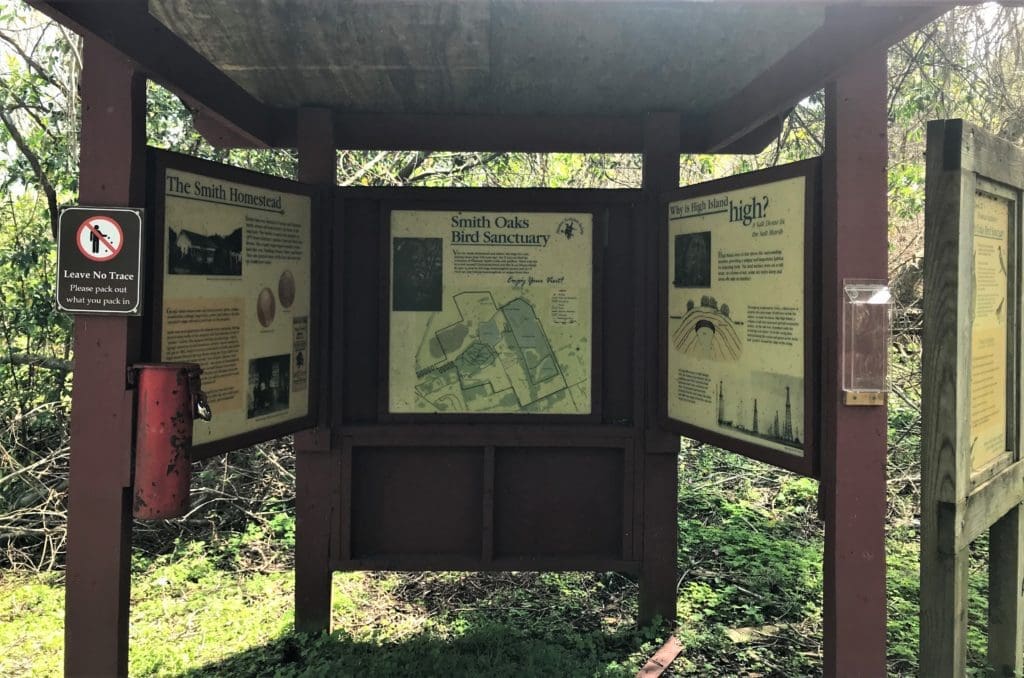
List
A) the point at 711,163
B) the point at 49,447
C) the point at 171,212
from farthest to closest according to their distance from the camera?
the point at 711,163
the point at 49,447
the point at 171,212

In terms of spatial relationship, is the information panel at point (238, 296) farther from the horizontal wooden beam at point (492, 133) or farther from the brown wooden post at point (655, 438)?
the brown wooden post at point (655, 438)

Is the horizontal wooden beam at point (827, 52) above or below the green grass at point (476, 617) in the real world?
above

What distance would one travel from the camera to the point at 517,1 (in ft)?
9.03

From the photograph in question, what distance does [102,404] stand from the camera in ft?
7.95

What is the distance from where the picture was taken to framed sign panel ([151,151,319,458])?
2.73 metres

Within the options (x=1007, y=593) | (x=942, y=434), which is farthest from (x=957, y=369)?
(x=1007, y=593)

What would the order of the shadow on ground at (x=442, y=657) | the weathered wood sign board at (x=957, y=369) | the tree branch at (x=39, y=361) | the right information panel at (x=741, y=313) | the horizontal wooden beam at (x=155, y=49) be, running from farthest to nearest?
the tree branch at (x=39, y=361) → the shadow on ground at (x=442, y=657) → the right information panel at (x=741, y=313) → the weathered wood sign board at (x=957, y=369) → the horizontal wooden beam at (x=155, y=49)

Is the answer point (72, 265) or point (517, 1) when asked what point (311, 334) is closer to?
point (72, 265)

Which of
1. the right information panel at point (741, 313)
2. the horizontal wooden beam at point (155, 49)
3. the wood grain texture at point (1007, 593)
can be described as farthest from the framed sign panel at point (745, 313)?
the horizontal wooden beam at point (155, 49)

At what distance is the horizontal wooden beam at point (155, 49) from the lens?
7.38 ft

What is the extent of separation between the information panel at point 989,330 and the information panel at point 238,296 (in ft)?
10.1

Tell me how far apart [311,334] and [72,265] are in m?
1.40

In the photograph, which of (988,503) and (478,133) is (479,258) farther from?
(988,503)

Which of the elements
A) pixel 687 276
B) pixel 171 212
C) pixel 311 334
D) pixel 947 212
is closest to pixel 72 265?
pixel 171 212
